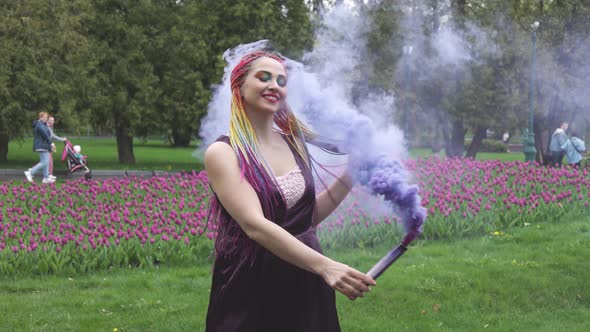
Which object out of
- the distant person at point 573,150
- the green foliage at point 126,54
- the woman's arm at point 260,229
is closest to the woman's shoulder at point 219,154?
the woman's arm at point 260,229

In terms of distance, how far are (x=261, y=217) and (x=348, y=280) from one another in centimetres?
40

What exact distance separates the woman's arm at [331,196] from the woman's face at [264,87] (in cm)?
44

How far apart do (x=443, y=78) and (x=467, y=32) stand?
2.41 meters

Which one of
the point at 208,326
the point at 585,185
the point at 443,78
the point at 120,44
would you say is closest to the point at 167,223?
the point at 208,326

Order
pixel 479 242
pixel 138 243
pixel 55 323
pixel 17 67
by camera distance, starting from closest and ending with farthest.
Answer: pixel 55 323 → pixel 138 243 → pixel 479 242 → pixel 17 67

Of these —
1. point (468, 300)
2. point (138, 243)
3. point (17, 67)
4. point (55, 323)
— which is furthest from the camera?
point (17, 67)

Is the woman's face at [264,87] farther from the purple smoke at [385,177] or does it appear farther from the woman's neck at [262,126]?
the purple smoke at [385,177]

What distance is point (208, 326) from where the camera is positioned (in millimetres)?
2889

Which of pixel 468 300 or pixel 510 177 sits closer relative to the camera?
pixel 468 300

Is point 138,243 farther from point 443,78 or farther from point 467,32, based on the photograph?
point 443,78

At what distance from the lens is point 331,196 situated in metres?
3.11

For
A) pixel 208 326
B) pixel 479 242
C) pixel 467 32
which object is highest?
pixel 467 32

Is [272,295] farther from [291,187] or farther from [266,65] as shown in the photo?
[266,65]

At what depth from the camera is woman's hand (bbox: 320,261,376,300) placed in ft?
8.00
